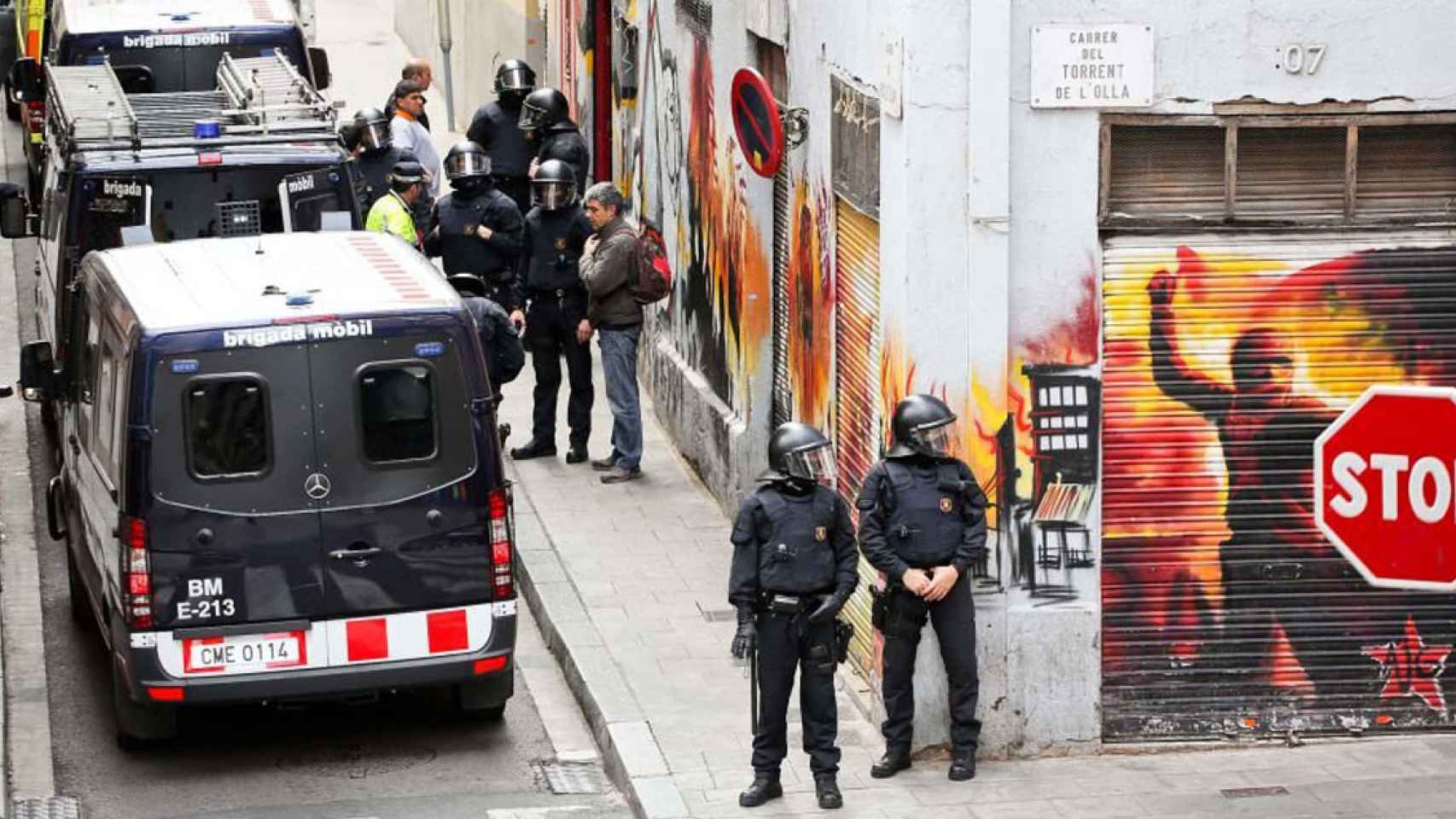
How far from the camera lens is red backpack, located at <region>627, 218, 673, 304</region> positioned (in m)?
16.2

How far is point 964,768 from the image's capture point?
11203 mm

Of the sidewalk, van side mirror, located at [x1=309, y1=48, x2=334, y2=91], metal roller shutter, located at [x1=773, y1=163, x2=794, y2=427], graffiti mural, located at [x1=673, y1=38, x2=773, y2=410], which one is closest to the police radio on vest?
the sidewalk

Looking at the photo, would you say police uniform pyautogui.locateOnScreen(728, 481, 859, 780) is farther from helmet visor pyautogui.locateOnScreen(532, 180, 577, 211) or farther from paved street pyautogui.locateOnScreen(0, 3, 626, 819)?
helmet visor pyautogui.locateOnScreen(532, 180, 577, 211)

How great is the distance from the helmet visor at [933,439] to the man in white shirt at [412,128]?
9.72 metres

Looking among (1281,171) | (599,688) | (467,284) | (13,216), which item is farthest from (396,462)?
(13,216)

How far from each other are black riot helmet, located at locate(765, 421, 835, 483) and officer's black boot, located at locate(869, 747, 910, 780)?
132 centimetres

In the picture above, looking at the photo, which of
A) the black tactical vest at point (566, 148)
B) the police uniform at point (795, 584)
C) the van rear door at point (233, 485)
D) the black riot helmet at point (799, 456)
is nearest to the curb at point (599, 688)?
the police uniform at point (795, 584)

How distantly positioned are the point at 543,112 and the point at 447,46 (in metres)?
11.0

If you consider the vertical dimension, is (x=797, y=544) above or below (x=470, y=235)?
below

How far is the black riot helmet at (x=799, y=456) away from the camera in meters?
10.6

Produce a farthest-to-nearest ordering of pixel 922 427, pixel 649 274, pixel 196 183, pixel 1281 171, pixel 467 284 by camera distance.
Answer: pixel 649 274
pixel 467 284
pixel 196 183
pixel 1281 171
pixel 922 427

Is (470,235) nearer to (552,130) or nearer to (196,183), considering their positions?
(552,130)

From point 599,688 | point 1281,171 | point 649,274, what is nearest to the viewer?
point 1281,171

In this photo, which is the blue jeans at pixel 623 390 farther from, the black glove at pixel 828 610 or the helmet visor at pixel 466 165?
Result: the black glove at pixel 828 610
